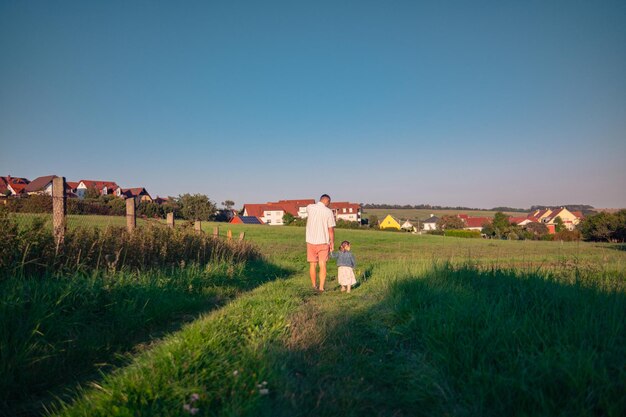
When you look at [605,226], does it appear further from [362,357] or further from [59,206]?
[59,206]

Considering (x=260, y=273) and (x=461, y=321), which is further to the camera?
(x=260, y=273)

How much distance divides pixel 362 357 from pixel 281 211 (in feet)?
336

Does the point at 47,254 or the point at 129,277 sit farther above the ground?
the point at 47,254

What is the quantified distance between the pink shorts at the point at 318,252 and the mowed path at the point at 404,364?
3.77 meters

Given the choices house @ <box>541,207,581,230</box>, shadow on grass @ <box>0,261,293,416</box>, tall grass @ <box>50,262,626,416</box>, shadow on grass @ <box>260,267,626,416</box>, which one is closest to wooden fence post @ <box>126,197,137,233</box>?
shadow on grass @ <box>0,261,293,416</box>

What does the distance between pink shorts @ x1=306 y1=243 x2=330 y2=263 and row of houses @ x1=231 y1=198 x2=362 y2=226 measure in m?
88.5

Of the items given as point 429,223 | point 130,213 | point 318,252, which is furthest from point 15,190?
point 429,223

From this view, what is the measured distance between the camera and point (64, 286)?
4.83 meters

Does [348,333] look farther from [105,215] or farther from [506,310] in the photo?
[105,215]

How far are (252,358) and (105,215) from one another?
291 inches

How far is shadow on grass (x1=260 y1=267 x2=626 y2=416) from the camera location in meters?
2.50

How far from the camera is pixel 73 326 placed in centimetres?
420

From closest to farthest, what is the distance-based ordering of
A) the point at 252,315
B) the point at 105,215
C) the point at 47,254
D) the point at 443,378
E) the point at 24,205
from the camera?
the point at 443,378 < the point at 252,315 < the point at 47,254 < the point at 24,205 < the point at 105,215

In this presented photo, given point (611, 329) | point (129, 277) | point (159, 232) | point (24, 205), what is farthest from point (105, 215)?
point (611, 329)
